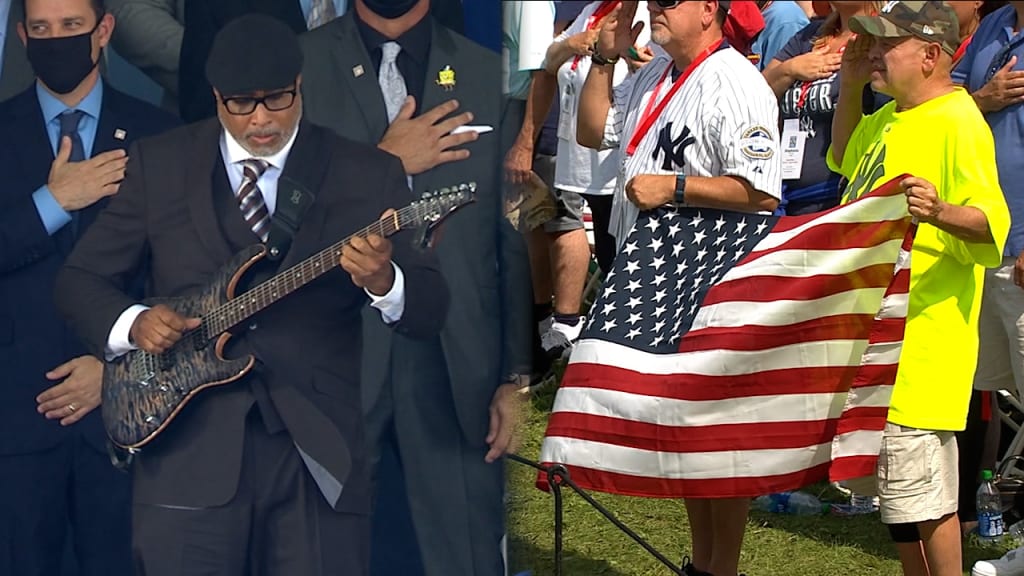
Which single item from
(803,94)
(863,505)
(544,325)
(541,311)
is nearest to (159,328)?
(803,94)

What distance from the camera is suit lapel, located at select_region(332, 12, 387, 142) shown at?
131 inches

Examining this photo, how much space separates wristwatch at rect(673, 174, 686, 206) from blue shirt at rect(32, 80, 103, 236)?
1709 mm

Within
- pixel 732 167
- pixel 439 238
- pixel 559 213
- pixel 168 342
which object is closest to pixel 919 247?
pixel 732 167

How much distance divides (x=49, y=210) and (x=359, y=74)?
771mm

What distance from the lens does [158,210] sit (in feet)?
11.2

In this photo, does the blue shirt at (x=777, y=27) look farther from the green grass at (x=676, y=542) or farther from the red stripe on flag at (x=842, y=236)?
the red stripe on flag at (x=842, y=236)

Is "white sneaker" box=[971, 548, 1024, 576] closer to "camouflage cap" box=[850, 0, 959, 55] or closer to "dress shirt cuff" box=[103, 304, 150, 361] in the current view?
"camouflage cap" box=[850, 0, 959, 55]

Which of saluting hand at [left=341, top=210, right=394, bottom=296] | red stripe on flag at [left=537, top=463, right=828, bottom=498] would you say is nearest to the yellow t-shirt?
red stripe on flag at [left=537, top=463, right=828, bottom=498]

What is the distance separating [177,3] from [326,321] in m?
0.76

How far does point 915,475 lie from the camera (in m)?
4.36

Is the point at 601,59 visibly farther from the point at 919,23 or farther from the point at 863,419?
the point at 863,419

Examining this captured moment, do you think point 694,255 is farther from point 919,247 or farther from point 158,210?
point 158,210

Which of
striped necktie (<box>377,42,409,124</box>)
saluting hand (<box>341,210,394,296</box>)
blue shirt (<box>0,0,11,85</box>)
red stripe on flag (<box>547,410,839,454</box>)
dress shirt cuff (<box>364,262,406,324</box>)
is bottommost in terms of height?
red stripe on flag (<box>547,410,839,454</box>)

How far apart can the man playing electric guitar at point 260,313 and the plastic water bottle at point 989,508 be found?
113 inches
